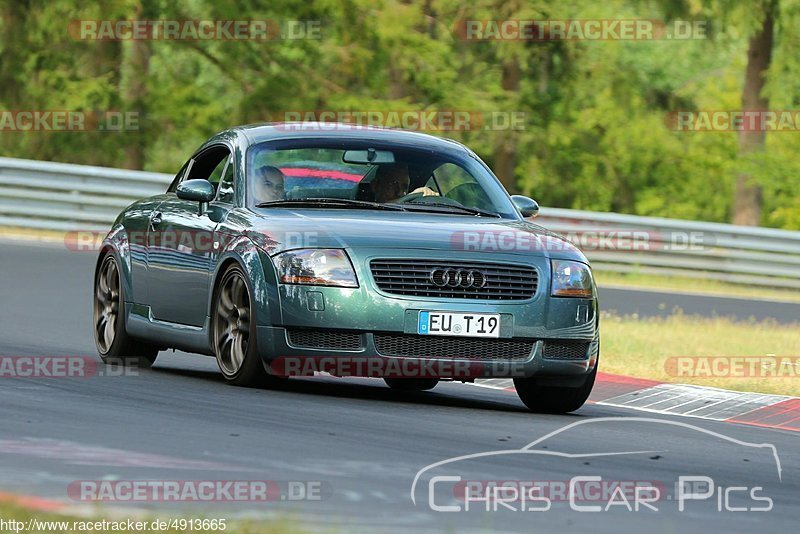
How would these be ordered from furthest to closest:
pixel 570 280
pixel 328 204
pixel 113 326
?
pixel 113 326, pixel 328 204, pixel 570 280

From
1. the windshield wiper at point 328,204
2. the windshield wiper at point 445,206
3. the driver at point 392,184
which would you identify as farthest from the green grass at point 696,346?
the windshield wiper at point 328,204

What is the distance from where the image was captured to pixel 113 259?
42.3 ft

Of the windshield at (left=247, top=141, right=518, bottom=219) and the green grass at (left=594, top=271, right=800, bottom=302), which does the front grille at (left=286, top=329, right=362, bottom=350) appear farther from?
the green grass at (left=594, top=271, right=800, bottom=302)

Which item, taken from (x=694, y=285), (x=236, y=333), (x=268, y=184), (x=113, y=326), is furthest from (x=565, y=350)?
(x=694, y=285)

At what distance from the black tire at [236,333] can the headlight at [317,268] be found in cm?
31

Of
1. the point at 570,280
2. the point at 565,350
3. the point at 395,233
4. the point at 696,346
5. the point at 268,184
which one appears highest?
the point at 268,184

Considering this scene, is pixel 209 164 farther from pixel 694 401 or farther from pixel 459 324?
pixel 694 401

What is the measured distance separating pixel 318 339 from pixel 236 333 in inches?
27.3

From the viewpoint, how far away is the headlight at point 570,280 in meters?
10.6

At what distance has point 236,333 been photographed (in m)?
10.8

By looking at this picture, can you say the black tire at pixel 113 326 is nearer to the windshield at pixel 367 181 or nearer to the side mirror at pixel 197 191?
the side mirror at pixel 197 191

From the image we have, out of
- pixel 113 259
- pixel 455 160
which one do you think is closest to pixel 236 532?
pixel 455 160

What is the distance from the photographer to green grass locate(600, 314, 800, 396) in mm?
13711

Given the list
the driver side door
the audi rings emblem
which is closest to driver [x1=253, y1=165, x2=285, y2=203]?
the driver side door
